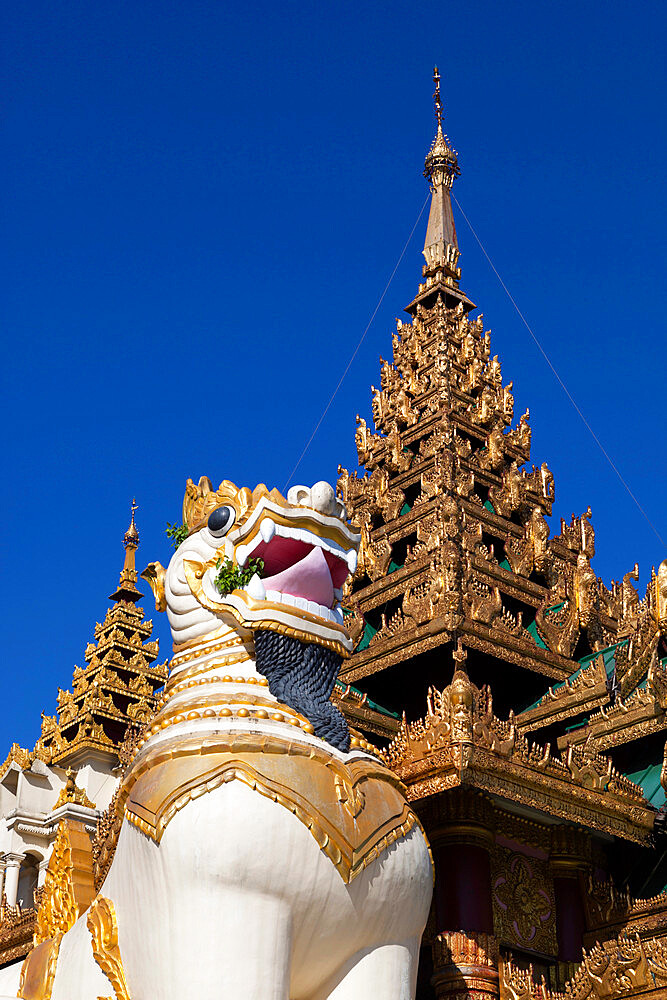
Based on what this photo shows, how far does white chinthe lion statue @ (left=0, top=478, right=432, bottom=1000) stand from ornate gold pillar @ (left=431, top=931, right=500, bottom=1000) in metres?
2.54

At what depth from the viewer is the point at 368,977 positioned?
600cm

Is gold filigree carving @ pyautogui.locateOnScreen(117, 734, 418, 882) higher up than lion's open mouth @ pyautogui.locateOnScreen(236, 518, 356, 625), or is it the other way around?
lion's open mouth @ pyautogui.locateOnScreen(236, 518, 356, 625)

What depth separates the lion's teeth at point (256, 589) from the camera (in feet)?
22.1

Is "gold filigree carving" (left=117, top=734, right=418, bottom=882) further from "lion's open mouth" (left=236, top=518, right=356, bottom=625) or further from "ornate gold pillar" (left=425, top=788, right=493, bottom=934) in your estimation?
"ornate gold pillar" (left=425, top=788, right=493, bottom=934)

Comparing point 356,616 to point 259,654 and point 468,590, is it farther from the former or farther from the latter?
point 259,654

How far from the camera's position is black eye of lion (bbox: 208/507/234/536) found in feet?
23.4

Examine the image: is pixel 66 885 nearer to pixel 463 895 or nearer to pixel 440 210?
pixel 463 895

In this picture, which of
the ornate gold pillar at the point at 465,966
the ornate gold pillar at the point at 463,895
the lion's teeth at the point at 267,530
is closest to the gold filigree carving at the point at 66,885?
the lion's teeth at the point at 267,530

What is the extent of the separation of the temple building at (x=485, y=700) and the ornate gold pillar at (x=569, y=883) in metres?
0.02

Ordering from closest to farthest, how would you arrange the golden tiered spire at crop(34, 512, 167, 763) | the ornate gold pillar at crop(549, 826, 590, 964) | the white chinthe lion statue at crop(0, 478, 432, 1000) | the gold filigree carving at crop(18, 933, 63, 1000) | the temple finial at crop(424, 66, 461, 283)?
the white chinthe lion statue at crop(0, 478, 432, 1000) → the gold filigree carving at crop(18, 933, 63, 1000) → the ornate gold pillar at crop(549, 826, 590, 964) → the temple finial at crop(424, 66, 461, 283) → the golden tiered spire at crop(34, 512, 167, 763)

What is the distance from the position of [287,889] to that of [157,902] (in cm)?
62

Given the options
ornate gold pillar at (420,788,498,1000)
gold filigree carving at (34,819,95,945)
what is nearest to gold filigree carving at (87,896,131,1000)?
gold filigree carving at (34,819,95,945)

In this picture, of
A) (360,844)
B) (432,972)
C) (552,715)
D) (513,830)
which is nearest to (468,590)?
(552,715)

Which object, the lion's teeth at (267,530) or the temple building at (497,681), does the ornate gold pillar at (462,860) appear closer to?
the temple building at (497,681)
